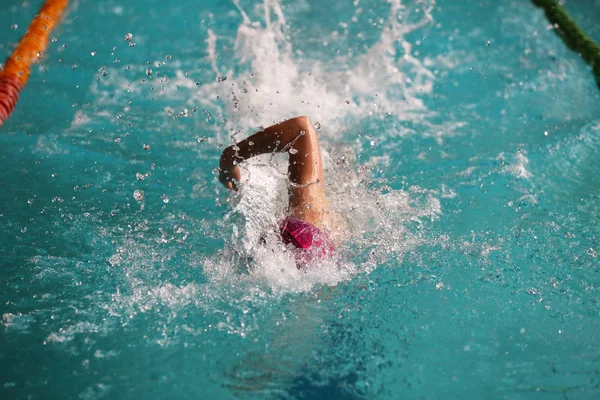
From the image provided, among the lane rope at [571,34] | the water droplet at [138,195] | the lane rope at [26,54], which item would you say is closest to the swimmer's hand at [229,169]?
the water droplet at [138,195]

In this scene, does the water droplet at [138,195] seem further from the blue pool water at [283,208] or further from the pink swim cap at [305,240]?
the pink swim cap at [305,240]

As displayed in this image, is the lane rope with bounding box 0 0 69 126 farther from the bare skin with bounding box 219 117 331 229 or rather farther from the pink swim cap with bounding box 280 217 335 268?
the pink swim cap with bounding box 280 217 335 268

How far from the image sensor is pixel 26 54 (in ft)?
14.7

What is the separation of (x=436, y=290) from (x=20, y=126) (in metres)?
2.99

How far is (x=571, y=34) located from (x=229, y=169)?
12.9 ft

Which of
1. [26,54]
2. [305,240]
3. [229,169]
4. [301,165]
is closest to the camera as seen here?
[305,240]

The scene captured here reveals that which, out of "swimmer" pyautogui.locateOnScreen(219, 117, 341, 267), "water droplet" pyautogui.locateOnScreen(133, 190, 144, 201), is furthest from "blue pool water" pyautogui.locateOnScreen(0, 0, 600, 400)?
"swimmer" pyautogui.locateOnScreen(219, 117, 341, 267)

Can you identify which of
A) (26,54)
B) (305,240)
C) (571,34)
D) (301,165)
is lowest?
(571,34)

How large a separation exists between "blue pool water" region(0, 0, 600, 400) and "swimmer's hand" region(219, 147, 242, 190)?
0.09 metres

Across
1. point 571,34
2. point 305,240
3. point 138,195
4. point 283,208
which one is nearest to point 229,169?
point 283,208

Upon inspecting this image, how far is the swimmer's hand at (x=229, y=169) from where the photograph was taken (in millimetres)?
2997

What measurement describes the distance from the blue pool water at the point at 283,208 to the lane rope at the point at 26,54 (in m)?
0.13

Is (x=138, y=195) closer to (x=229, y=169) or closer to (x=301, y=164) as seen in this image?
(x=229, y=169)

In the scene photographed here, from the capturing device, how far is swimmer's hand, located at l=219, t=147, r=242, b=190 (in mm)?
2997
